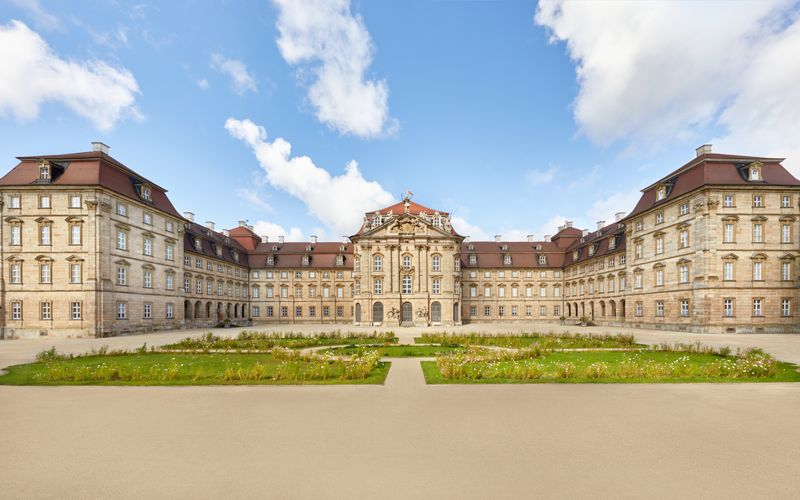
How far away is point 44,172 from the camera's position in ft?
119

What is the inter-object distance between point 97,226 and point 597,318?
204ft

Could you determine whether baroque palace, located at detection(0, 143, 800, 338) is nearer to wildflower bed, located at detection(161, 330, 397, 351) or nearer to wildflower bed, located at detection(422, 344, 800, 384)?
wildflower bed, located at detection(161, 330, 397, 351)

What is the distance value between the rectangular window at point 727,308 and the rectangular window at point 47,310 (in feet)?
212

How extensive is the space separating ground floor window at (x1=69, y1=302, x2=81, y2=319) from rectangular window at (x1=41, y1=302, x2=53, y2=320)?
199 centimetres

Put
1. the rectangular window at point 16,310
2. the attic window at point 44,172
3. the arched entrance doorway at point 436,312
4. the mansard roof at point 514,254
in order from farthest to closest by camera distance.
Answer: the mansard roof at point 514,254 → the arched entrance doorway at point 436,312 → the attic window at point 44,172 → the rectangular window at point 16,310

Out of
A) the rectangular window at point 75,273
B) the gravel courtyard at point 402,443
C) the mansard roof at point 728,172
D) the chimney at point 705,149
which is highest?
the chimney at point 705,149

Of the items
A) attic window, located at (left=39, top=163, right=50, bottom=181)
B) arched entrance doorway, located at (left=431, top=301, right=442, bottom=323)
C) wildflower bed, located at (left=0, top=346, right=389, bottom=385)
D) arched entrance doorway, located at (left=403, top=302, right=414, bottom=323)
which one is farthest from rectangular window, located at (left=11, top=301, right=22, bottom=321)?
arched entrance doorway, located at (left=431, top=301, right=442, bottom=323)

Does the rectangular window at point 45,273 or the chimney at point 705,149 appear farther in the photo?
the chimney at point 705,149

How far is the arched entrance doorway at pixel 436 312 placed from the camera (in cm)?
5484

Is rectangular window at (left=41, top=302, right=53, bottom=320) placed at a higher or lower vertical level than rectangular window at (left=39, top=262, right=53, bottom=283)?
lower

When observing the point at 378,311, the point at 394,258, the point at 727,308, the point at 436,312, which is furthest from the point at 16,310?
the point at 727,308

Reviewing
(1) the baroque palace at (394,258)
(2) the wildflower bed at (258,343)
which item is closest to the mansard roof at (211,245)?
(1) the baroque palace at (394,258)

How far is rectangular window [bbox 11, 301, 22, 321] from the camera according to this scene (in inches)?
1403

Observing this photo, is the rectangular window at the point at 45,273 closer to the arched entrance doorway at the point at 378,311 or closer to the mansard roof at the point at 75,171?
the mansard roof at the point at 75,171
